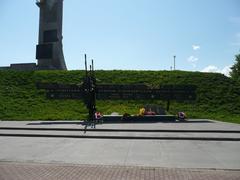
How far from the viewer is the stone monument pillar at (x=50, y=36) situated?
45.8 m

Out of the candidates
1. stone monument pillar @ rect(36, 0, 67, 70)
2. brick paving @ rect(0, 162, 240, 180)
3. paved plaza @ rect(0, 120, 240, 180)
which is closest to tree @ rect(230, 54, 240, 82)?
stone monument pillar @ rect(36, 0, 67, 70)

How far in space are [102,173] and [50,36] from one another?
1599 inches

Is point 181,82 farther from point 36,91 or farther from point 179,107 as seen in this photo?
point 36,91

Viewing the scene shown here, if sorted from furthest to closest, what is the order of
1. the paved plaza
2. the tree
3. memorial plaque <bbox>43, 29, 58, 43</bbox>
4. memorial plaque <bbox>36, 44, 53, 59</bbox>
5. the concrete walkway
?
1. the tree
2. memorial plaque <bbox>43, 29, 58, 43</bbox>
3. memorial plaque <bbox>36, 44, 53, 59</bbox>
4. the concrete walkway
5. the paved plaza

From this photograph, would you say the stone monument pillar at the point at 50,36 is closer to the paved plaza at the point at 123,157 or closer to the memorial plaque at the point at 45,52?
the memorial plaque at the point at 45,52

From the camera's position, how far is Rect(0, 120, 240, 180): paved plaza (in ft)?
27.4

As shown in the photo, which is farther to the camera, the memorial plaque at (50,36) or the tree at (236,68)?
the tree at (236,68)

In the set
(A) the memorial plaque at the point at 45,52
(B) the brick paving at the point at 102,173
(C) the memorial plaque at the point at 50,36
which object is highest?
(C) the memorial plaque at the point at 50,36

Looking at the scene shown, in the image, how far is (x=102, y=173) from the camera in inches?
327

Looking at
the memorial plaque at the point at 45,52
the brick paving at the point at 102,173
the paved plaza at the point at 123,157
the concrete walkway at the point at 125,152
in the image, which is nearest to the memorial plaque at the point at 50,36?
the memorial plaque at the point at 45,52

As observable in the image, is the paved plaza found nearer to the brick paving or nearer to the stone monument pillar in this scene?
the brick paving

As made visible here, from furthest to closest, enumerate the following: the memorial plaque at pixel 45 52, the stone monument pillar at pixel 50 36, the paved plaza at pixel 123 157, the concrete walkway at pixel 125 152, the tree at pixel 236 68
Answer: the tree at pixel 236 68 < the stone monument pillar at pixel 50 36 < the memorial plaque at pixel 45 52 < the concrete walkway at pixel 125 152 < the paved plaza at pixel 123 157

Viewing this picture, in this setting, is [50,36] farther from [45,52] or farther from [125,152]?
[125,152]

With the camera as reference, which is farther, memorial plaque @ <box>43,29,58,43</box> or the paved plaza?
memorial plaque @ <box>43,29,58,43</box>
